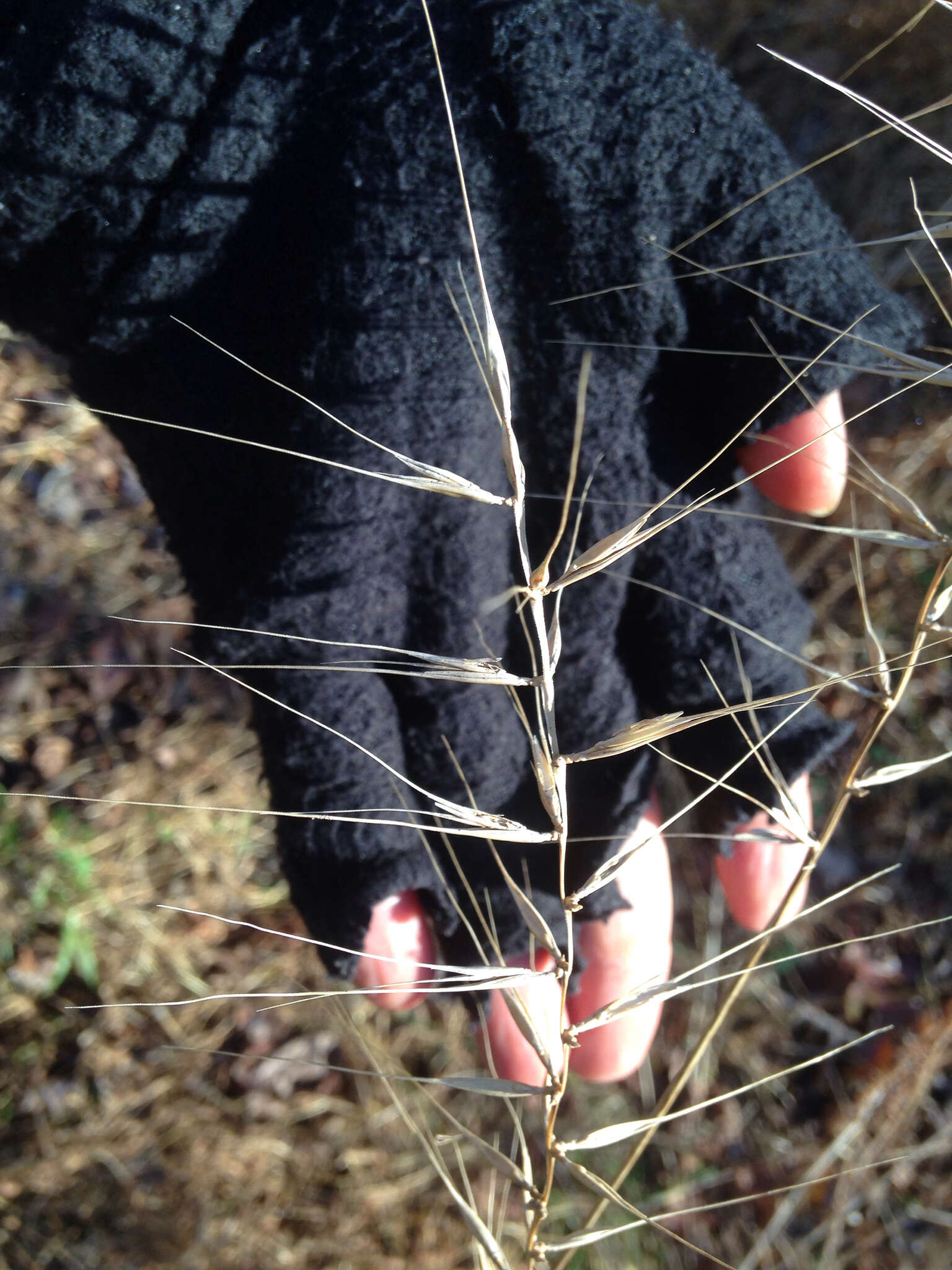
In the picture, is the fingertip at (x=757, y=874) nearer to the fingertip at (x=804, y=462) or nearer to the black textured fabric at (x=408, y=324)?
the black textured fabric at (x=408, y=324)

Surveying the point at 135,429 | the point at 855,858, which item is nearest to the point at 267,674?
the point at 135,429

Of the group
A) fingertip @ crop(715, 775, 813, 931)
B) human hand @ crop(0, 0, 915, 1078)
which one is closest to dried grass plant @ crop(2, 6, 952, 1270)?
human hand @ crop(0, 0, 915, 1078)

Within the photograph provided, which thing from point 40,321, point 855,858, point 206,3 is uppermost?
point 206,3

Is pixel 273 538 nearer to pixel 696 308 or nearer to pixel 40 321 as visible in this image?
pixel 40 321

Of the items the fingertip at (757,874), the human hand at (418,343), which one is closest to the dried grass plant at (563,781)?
the human hand at (418,343)

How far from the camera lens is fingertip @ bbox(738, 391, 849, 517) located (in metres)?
1.21

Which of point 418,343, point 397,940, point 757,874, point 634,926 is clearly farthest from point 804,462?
point 397,940

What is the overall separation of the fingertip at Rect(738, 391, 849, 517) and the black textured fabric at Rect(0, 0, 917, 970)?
55 millimetres

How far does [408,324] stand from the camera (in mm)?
1168

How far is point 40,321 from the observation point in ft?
4.25

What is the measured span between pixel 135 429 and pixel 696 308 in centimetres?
82

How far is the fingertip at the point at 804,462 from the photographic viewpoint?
1.21 meters

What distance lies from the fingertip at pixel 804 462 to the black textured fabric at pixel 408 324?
0.18ft

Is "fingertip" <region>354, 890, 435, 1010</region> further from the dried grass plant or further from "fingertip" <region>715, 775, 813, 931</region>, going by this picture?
"fingertip" <region>715, 775, 813, 931</region>
